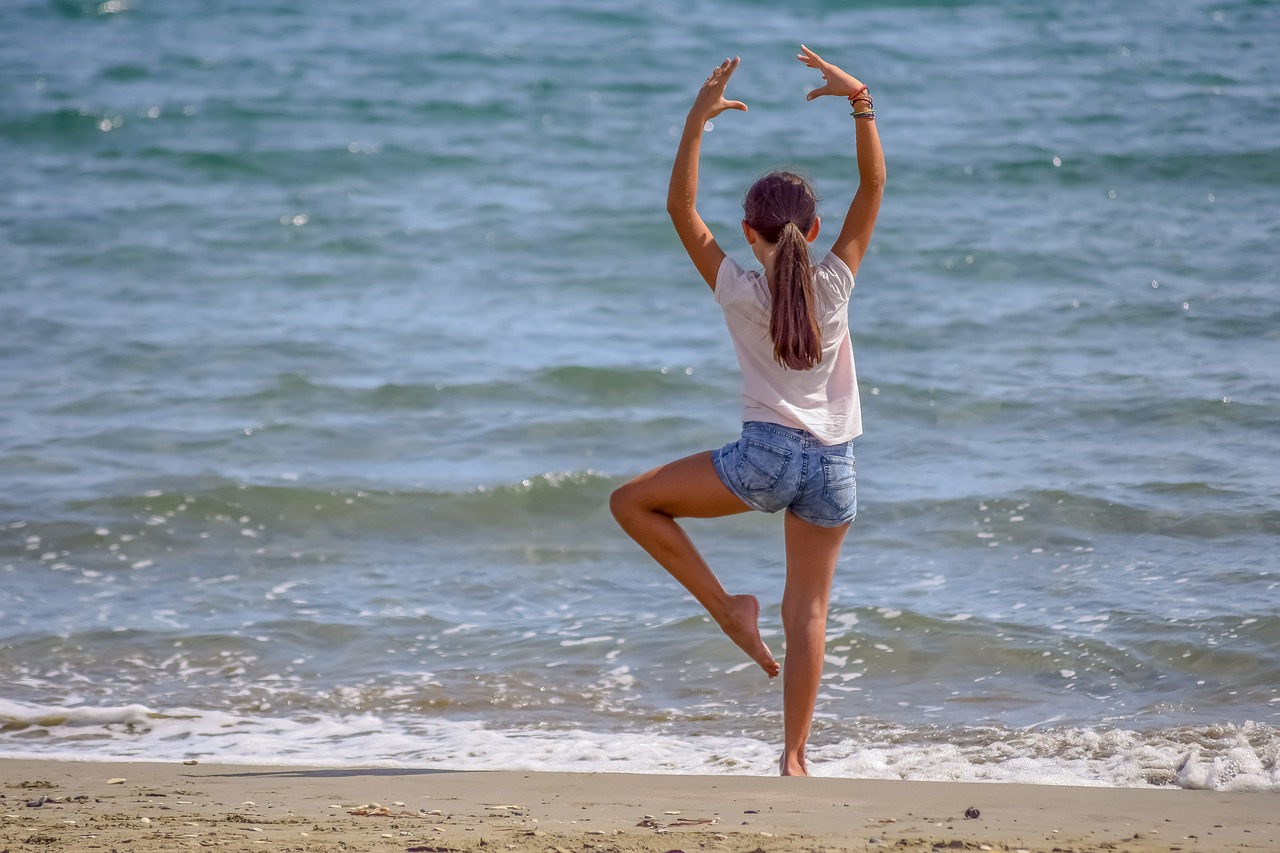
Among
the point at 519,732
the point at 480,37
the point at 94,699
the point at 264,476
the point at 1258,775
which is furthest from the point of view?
the point at 480,37

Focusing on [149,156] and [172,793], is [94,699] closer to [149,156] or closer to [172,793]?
[172,793]

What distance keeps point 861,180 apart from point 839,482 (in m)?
0.82

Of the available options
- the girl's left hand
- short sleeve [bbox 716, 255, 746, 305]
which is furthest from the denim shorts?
the girl's left hand

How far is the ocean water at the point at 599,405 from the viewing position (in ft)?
15.8

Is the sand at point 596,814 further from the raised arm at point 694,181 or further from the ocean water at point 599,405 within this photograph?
the raised arm at point 694,181

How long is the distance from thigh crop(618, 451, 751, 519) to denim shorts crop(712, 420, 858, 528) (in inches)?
1.4

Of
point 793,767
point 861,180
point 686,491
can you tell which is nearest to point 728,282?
point 861,180

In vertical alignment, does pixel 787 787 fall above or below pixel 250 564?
above

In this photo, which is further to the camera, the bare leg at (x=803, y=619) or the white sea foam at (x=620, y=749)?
the white sea foam at (x=620, y=749)

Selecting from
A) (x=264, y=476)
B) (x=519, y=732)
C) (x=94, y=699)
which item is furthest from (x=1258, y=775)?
(x=264, y=476)

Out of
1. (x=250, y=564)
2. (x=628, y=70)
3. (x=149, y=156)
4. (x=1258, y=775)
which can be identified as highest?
(x=628, y=70)

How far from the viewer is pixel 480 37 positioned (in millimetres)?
18031

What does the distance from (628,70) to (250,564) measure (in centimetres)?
1154

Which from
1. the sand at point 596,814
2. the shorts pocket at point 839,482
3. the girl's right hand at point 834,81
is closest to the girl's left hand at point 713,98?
the girl's right hand at point 834,81
